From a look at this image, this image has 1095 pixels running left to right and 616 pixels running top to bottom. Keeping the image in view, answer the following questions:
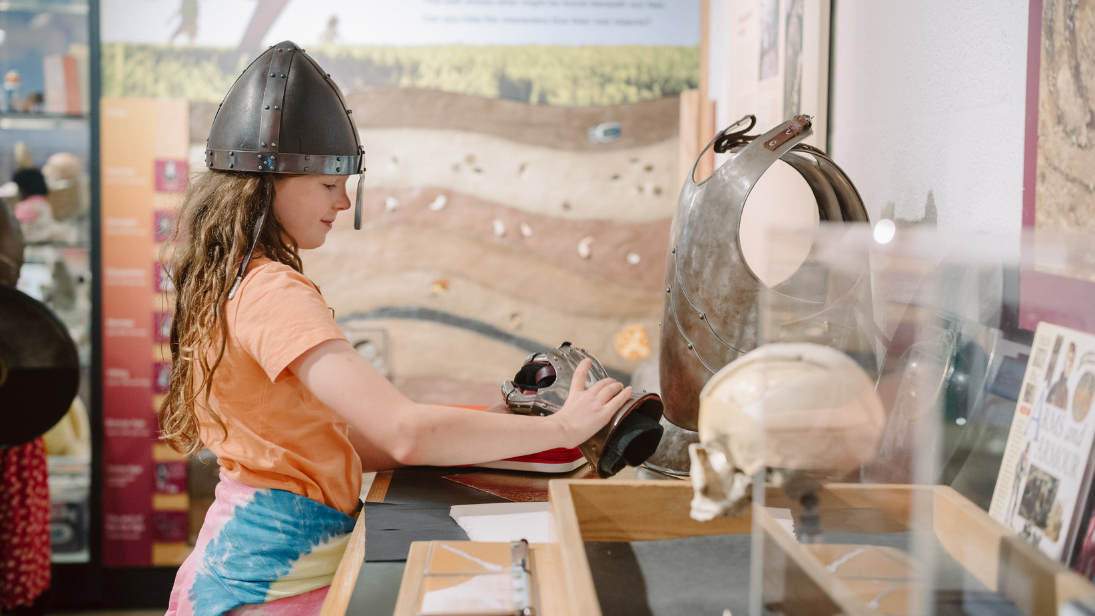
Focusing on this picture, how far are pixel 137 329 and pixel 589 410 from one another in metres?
2.37

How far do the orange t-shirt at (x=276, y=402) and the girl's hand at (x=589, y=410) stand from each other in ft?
1.09

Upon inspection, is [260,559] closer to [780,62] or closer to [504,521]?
[504,521]

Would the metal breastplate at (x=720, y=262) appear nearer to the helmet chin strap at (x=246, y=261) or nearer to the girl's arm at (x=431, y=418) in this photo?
the girl's arm at (x=431, y=418)

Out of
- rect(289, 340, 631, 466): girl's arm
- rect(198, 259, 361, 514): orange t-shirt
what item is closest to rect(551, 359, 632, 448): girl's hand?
rect(289, 340, 631, 466): girl's arm

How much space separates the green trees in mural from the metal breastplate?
1.65 metres

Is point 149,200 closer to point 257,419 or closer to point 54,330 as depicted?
point 54,330

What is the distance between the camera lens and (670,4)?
9.24 feet

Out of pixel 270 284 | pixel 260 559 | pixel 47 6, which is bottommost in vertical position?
pixel 260 559

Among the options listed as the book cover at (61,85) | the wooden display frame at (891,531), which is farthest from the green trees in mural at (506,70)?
the wooden display frame at (891,531)

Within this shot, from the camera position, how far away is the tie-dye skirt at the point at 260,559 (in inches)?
42.3

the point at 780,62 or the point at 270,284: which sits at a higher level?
the point at 780,62

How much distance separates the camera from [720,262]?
1.15m

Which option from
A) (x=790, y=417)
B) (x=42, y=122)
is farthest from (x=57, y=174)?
(x=790, y=417)

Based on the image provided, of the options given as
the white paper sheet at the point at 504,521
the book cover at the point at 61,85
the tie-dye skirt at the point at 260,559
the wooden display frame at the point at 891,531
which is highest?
the book cover at the point at 61,85
